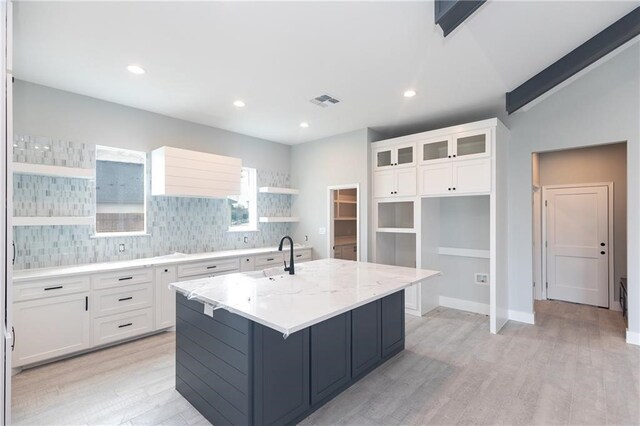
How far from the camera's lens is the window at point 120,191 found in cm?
371

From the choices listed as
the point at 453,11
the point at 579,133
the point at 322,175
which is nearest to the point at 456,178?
the point at 579,133

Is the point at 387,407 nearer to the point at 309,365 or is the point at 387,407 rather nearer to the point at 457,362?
the point at 309,365

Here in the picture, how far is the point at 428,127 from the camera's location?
479cm

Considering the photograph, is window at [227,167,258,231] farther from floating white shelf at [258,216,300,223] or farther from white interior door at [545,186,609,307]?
white interior door at [545,186,609,307]

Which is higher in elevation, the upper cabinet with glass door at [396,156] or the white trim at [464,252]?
the upper cabinet with glass door at [396,156]

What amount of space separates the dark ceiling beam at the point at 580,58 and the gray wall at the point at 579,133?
0.73 meters

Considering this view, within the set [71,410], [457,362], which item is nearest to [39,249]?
[71,410]

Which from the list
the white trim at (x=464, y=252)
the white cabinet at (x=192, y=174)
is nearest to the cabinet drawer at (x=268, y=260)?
the white cabinet at (x=192, y=174)

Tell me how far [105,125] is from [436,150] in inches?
166

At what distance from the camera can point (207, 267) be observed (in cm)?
404

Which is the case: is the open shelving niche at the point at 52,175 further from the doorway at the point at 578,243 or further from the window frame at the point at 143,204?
the doorway at the point at 578,243

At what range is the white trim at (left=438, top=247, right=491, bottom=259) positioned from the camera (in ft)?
14.4

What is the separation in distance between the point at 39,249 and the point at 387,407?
12.2 feet

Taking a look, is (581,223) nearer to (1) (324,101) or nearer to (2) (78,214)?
(1) (324,101)
